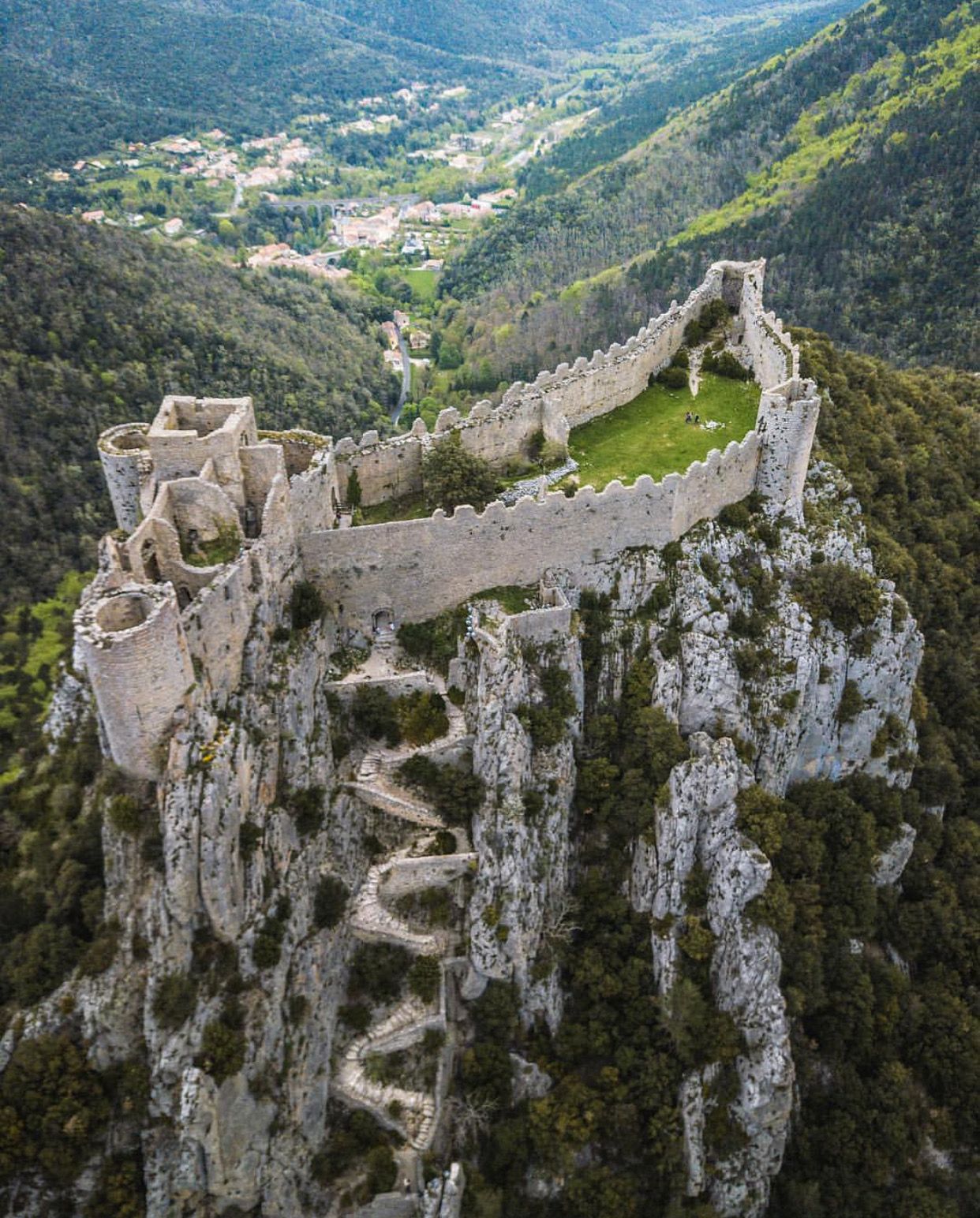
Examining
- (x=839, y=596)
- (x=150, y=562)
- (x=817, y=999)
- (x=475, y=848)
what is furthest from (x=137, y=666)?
(x=817, y=999)

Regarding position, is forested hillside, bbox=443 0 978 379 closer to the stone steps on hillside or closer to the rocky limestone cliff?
the rocky limestone cliff

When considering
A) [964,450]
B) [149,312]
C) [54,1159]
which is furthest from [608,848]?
[149,312]

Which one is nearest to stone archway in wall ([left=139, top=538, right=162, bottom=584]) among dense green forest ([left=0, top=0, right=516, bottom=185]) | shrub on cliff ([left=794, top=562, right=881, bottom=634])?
shrub on cliff ([left=794, top=562, right=881, bottom=634])

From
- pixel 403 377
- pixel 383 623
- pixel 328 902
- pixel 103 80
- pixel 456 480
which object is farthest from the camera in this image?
pixel 103 80

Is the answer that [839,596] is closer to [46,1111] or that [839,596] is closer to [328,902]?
[328,902]

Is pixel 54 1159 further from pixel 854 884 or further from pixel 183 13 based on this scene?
pixel 183 13
